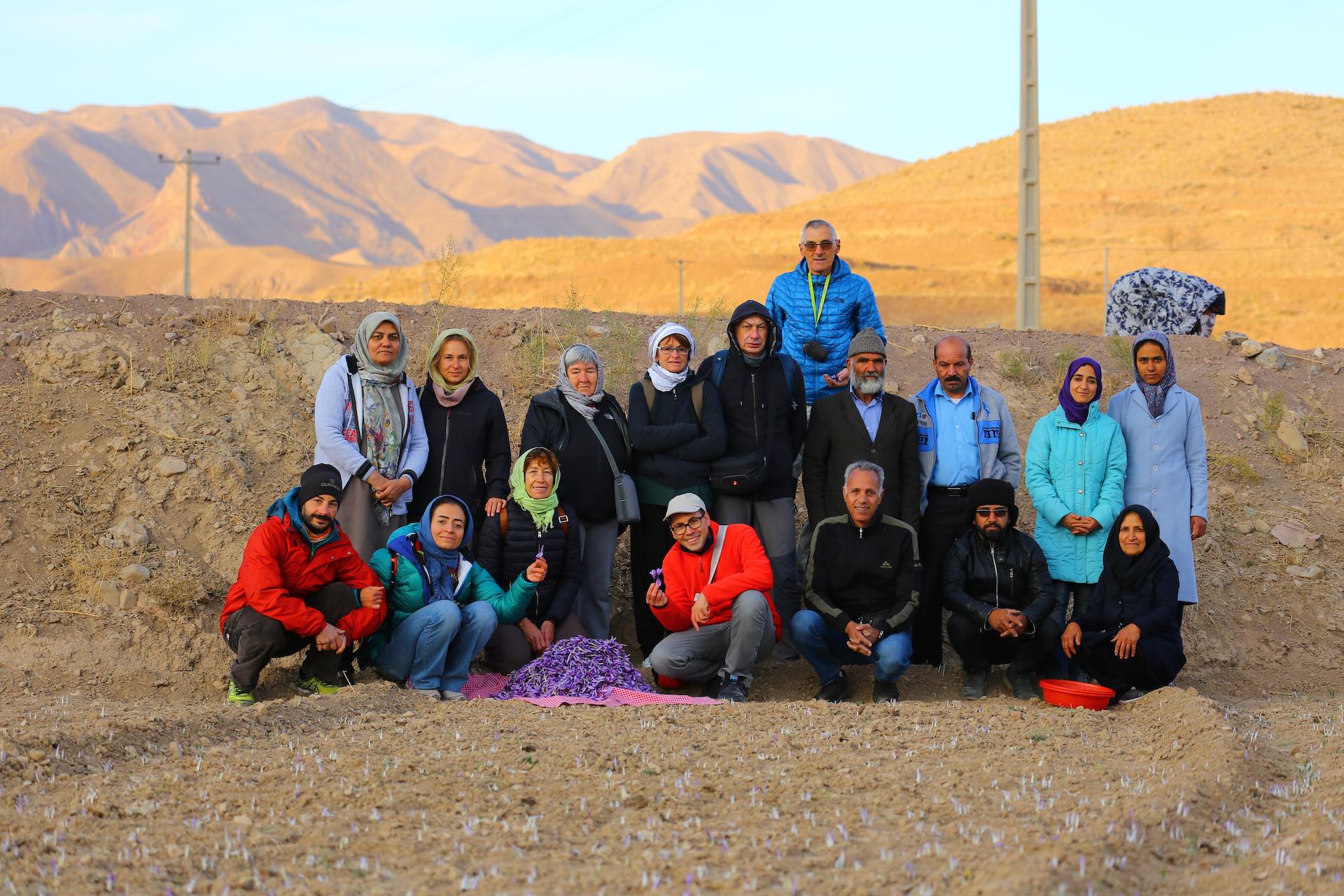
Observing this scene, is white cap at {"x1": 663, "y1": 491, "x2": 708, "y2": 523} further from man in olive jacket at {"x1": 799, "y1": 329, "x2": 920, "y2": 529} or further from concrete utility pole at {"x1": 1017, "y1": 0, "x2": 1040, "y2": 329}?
concrete utility pole at {"x1": 1017, "y1": 0, "x2": 1040, "y2": 329}

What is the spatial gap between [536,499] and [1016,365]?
581 centimetres

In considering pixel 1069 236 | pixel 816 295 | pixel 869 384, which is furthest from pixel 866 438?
pixel 1069 236

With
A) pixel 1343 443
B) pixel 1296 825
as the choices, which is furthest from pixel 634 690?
pixel 1343 443

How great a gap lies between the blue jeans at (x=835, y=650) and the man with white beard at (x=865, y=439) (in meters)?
0.50

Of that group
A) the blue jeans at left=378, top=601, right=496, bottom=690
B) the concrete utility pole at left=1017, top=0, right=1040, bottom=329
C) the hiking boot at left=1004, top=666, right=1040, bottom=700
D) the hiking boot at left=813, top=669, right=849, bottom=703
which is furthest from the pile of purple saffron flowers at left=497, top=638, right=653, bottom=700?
the concrete utility pole at left=1017, top=0, right=1040, bottom=329

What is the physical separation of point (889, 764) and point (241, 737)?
278cm

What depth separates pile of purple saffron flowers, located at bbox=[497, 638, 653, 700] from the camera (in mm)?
6547

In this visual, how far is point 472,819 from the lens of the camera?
4.25 metres

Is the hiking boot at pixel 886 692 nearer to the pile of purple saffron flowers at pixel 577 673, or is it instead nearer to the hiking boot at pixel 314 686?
the pile of purple saffron flowers at pixel 577 673

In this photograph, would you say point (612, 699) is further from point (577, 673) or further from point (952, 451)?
point (952, 451)

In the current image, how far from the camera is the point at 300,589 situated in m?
6.45

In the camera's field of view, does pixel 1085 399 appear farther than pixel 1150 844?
Yes

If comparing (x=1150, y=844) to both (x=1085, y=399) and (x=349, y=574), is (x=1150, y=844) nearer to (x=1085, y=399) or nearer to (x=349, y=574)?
(x=1085, y=399)

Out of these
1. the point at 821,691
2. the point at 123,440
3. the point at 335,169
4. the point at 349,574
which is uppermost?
the point at 335,169
